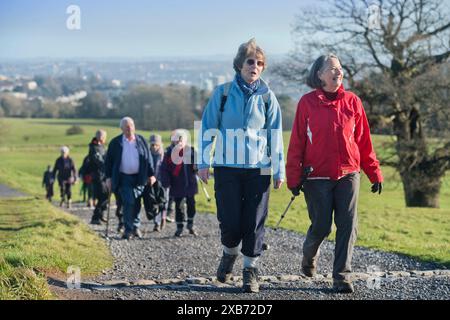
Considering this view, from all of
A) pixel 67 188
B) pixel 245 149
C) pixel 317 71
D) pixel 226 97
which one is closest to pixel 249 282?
pixel 245 149

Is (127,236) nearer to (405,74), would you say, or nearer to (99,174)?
(99,174)

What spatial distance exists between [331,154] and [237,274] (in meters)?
2.21

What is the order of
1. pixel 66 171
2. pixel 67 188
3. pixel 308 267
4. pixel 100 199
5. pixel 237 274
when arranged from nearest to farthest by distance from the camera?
pixel 308 267
pixel 237 274
pixel 100 199
pixel 66 171
pixel 67 188

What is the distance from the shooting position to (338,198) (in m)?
6.89

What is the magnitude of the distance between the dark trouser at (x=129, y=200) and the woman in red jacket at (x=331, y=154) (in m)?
5.47

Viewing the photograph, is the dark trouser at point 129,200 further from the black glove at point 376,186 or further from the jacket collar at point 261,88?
the black glove at point 376,186

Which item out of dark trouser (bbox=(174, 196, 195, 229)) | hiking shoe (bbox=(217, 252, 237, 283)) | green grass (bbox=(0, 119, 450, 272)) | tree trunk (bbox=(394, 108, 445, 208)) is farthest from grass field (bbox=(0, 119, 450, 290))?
hiking shoe (bbox=(217, 252, 237, 283))

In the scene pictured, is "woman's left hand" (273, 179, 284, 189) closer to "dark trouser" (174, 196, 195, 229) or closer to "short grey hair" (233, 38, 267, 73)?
"short grey hair" (233, 38, 267, 73)

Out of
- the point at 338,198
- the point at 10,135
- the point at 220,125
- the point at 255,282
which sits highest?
the point at 220,125

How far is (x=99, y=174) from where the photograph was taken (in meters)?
16.5

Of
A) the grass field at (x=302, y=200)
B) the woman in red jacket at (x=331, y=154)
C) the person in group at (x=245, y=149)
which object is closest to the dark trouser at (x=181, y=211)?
the grass field at (x=302, y=200)

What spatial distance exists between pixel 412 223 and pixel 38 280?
15.3 m
